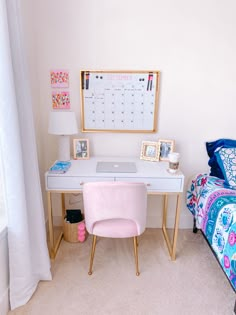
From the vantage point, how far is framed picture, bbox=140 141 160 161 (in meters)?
2.25

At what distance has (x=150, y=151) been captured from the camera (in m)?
2.28

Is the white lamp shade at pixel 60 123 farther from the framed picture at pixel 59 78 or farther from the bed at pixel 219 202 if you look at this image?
the bed at pixel 219 202

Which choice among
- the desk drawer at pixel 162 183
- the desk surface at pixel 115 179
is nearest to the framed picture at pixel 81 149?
the desk surface at pixel 115 179

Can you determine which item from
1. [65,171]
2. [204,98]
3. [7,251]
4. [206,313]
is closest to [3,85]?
[65,171]

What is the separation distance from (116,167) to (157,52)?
1.09 m

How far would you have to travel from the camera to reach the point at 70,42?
216cm

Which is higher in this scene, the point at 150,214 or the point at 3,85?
the point at 3,85

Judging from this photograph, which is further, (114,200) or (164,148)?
(164,148)

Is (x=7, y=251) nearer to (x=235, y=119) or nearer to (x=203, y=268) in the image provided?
(x=203, y=268)

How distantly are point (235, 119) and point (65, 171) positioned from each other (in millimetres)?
1645

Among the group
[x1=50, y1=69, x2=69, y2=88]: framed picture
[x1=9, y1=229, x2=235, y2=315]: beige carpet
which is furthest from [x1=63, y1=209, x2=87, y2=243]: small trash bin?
[x1=50, y1=69, x2=69, y2=88]: framed picture

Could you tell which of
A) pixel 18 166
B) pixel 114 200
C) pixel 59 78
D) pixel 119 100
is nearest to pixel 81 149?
pixel 119 100

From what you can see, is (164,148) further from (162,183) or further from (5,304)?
(5,304)

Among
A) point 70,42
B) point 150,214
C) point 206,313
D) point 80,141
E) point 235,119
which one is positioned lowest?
point 206,313
